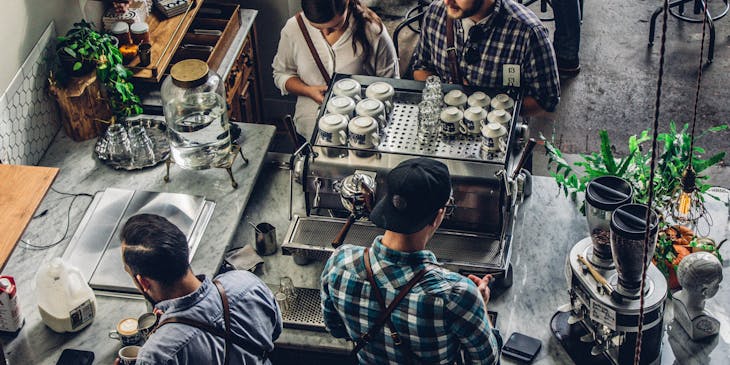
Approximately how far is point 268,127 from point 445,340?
193cm

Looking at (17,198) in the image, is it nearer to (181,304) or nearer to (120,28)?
(181,304)

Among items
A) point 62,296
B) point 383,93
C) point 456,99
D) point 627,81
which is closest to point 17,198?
point 62,296

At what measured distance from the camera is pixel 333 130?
3.55 meters

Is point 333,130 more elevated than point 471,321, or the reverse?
point 333,130

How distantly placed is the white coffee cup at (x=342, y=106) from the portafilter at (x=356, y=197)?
367 millimetres

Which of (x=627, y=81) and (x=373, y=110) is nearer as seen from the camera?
(x=373, y=110)

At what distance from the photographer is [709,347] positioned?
131 inches

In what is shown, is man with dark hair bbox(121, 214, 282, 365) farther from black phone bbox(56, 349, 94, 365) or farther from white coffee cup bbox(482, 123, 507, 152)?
white coffee cup bbox(482, 123, 507, 152)

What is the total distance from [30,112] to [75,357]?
1352mm

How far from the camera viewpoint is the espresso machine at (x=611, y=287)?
298 centimetres

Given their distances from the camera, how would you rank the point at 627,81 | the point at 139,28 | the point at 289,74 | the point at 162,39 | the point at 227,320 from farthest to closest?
the point at 627,81, the point at 162,39, the point at 139,28, the point at 289,74, the point at 227,320

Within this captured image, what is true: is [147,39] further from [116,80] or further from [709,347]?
[709,347]

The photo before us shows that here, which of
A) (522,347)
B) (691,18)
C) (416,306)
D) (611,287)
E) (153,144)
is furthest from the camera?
(691,18)

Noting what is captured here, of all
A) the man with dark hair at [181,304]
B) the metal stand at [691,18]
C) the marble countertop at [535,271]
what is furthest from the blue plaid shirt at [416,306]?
the metal stand at [691,18]
